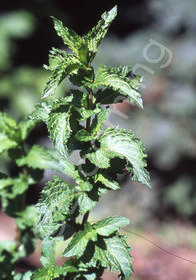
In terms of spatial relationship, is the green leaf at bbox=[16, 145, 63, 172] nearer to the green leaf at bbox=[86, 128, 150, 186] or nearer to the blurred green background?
the green leaf at bbox=[86, 128, 150, 186]

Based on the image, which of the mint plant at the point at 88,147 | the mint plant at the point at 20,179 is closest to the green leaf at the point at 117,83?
the mint plant at the point at 88,147

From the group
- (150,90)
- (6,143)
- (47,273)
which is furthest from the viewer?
(150,90)

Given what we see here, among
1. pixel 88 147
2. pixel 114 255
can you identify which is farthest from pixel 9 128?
pixel 114 255

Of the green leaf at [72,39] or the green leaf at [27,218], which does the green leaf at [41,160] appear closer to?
the green leaf at [27,218]

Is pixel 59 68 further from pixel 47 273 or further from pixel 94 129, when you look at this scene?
pixel 47 273

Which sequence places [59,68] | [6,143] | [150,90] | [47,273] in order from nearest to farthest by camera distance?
[59,68] → [47,273] → [6,143] → [150,90]

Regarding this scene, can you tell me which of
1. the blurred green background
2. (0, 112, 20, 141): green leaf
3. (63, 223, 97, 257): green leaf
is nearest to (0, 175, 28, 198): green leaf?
(0, 112, 20, 141): green leaf
